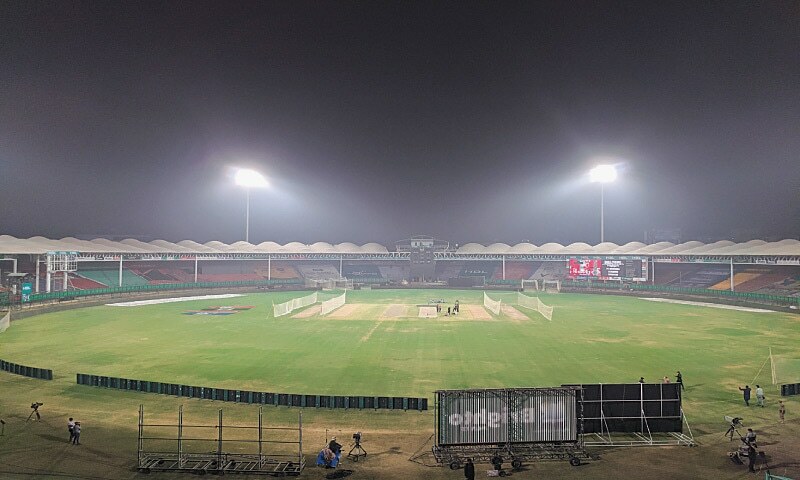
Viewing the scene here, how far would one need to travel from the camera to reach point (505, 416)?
20.1 meters

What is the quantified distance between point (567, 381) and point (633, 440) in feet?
31.2

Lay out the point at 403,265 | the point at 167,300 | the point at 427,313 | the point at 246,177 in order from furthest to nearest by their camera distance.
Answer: the point at 403,265
the point at 246,177
the point at 167,300
the point at 427,313

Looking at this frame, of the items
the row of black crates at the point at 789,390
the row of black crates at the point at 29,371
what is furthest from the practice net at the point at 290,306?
the row of black crates at the point at 789,390

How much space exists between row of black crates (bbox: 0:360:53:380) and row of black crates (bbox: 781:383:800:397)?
44105 millimetres

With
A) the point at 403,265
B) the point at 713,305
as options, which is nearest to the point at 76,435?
the point at 713,305

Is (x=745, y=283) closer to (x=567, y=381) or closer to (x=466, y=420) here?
(x=567, y=381)

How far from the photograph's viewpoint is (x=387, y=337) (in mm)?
47625

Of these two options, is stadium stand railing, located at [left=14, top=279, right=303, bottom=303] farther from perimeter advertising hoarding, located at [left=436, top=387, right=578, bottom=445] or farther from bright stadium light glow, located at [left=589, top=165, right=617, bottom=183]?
bright stadium light glow, located at [left=589, top=165, right=617, bottom=183]

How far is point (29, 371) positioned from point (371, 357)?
22.7 m

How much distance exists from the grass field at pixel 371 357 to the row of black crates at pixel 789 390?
1.05m

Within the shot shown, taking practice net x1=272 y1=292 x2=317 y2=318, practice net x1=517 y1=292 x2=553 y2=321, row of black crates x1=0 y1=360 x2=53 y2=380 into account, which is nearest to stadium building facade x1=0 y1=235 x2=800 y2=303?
practice net x1=272 y1=292 x2=317 y2=318

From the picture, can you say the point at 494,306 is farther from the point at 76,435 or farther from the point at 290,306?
the point at 76,435

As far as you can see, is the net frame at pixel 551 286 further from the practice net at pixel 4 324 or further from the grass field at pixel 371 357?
the practice net at pixel 4 324

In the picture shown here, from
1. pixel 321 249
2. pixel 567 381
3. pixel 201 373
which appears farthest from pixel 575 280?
pixel 201 373
